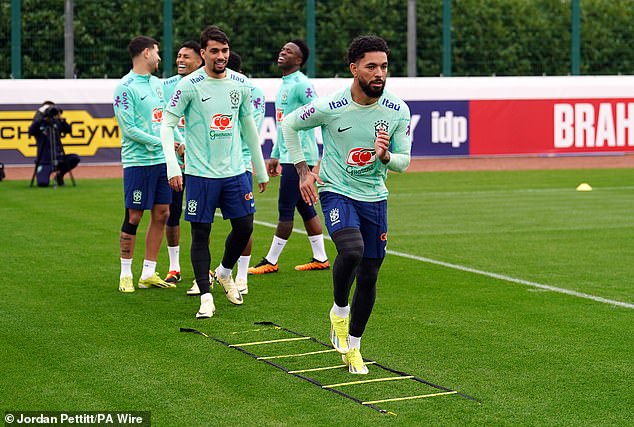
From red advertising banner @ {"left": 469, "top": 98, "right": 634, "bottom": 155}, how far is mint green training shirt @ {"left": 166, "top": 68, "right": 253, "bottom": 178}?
62.6ft

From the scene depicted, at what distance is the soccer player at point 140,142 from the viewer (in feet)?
36.8

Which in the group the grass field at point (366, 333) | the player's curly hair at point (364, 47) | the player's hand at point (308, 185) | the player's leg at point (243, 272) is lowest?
the grass field at point (366, 333)

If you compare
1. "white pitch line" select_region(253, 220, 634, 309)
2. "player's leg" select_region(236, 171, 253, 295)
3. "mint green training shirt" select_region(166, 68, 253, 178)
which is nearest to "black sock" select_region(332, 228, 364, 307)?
"mint green training shirt" select_region(166, 68, 253, 178)

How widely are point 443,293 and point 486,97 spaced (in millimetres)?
18301

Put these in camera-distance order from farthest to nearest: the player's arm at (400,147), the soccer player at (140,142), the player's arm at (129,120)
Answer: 1. the soccer player at (140,142)
2. the player's arm at (129,120)
3. the player's arm at (400,147)

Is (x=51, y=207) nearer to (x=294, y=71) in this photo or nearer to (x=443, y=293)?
(x=294, y=71)

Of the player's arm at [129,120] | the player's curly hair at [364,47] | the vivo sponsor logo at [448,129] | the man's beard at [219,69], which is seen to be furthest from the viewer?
the vivo sponsor logo at [448,129]

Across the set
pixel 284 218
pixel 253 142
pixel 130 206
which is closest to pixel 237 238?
pixel 253 142

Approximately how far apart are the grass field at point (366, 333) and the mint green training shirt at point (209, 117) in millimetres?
1254

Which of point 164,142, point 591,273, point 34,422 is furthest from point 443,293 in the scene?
point 34,422

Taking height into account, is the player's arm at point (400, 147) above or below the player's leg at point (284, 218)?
above

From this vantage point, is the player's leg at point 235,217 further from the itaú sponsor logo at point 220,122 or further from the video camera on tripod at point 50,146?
the video camera on tripod at point 50,146

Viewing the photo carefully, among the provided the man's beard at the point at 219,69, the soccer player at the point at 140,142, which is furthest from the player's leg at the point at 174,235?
the man's beard at the point at 219,69
